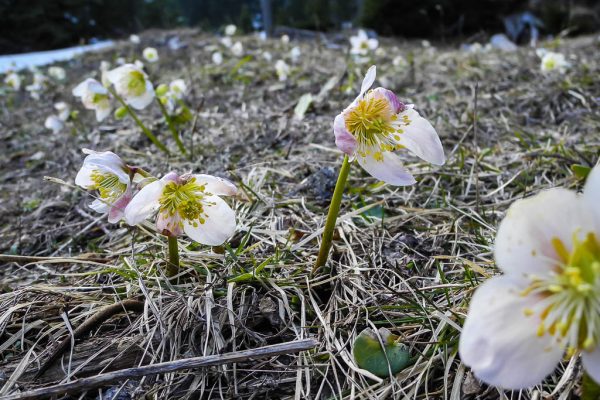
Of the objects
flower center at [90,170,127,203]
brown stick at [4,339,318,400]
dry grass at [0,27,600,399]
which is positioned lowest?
dry grass at [0,27,600,399]

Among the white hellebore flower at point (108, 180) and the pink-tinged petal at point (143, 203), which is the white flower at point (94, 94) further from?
the pink-tinged petal at point (143, 203)

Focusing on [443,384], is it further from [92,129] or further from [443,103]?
[92,129]

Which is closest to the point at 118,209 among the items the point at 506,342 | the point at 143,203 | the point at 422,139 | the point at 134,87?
the point at 143,203

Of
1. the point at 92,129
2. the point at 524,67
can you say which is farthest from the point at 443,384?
the point at 524,67

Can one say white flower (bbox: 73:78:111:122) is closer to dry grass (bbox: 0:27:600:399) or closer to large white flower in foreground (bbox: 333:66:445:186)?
dry grass (bbox: 0:27:600:399)

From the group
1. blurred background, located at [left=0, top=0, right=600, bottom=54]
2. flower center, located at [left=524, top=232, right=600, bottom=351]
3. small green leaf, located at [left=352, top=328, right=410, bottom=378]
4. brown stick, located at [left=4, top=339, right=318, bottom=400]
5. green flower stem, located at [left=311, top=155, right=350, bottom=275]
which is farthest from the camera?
blurred background, located at [left=0, top=0, right=600, bottom=54]

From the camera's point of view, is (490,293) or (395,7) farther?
(395,7)

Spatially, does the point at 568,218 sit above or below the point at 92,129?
above

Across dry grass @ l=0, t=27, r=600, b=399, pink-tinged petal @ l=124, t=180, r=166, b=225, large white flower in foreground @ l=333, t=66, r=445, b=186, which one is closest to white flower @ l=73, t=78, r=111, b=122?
dry grass @ l=0, t=27, r=600, b=399
